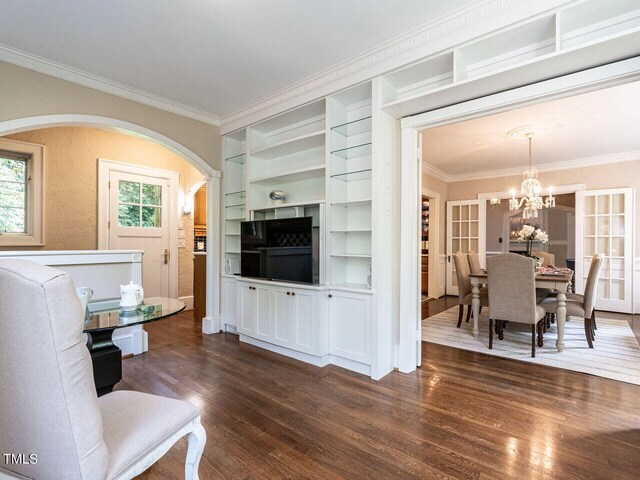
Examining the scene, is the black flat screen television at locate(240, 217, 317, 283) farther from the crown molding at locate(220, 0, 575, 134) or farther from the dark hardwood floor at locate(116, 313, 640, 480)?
the crown molding at locate(220, 0, 575, 134)

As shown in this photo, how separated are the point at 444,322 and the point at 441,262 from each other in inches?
105

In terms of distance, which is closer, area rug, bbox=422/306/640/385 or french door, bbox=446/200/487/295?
area rug, bbox=422/306/640/385

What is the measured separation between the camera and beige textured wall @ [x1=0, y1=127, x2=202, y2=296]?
13.8 ft

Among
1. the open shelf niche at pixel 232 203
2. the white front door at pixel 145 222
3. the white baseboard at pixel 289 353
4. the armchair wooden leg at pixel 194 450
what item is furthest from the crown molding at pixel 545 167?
the armchair wooden leg at pixel 194 450

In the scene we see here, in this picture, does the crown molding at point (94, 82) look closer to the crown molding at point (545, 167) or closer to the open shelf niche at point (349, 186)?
the open shelf niche at point (349, 186)

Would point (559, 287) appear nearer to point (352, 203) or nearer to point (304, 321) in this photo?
point (352, 203)

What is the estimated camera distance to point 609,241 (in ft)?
18.6

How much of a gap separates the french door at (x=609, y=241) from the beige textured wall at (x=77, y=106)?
21.2 ft

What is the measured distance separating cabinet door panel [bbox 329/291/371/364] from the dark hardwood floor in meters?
0.21

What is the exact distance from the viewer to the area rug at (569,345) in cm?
305

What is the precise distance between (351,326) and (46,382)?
92.9 inches

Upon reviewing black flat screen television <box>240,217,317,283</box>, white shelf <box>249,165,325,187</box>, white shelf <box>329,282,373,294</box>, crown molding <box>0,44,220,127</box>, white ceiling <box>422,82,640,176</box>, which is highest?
crown molding <box>0,44,220,127</box>

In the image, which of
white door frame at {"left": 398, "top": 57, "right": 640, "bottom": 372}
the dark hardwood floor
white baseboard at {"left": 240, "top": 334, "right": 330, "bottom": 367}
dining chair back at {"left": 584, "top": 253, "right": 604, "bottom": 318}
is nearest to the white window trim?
the dark hardwood floor

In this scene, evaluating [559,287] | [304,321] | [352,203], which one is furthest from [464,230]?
[304,321]
